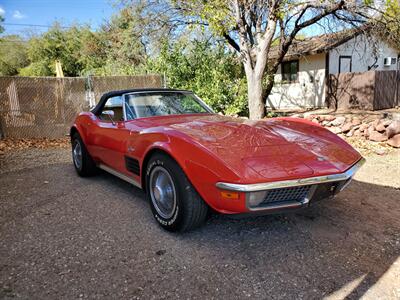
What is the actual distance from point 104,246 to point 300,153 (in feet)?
6.31

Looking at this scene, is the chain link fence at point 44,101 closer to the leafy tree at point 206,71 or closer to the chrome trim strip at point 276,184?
the leafy tree at point 206,71

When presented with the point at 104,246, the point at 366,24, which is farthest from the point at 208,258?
the point at 366,24

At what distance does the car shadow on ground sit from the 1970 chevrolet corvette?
396 millimetres

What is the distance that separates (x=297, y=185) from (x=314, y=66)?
15623 mm

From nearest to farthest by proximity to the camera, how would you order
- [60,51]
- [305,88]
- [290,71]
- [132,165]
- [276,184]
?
[276,184]
[132,165]
[305,88]
[290,71]
[60,51]

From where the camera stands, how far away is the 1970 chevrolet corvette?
2.36m

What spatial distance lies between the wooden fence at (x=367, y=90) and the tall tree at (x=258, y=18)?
4349 millimetres

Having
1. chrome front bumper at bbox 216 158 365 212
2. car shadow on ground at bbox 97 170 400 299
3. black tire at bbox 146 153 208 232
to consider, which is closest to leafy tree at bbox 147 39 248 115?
car shadow on ground at bbox 97 170 400 299

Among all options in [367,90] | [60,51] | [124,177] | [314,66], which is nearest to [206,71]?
[367,90]

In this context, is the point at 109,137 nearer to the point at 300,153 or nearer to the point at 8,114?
the point at 300,153

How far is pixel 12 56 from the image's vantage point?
114 feet

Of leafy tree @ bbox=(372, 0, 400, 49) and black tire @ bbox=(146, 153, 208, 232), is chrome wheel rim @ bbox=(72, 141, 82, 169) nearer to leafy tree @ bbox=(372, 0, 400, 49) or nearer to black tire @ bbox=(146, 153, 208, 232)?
black tire @ bbox=(146, 153, 208, 232)

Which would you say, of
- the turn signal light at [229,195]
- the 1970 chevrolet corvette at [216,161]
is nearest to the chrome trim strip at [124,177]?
the 1970 chevrolet corvette at [216,161]

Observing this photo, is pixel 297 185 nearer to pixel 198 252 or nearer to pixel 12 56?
pixel 198 252
